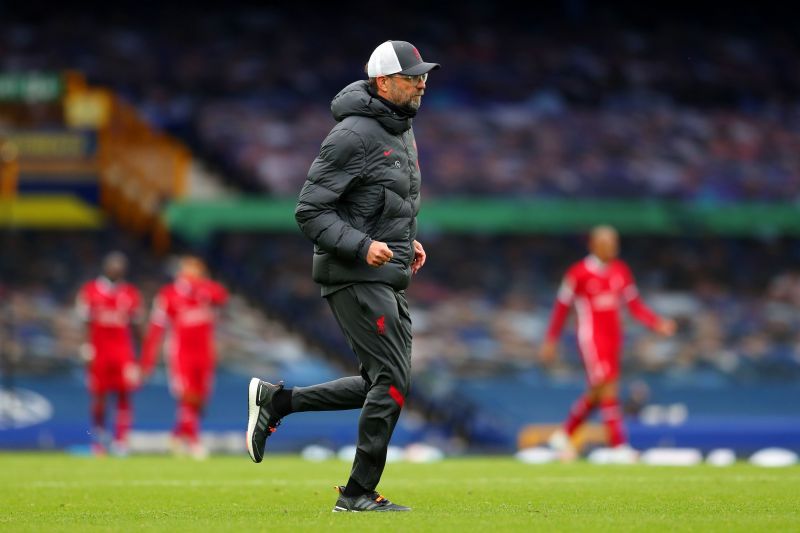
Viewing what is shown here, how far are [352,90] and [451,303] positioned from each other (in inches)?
671

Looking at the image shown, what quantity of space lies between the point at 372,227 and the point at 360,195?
183 millimetres

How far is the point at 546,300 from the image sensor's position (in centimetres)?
2450

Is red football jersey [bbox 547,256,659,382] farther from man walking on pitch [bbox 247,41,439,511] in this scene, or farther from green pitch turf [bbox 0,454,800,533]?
man walking on pitch [bbox 247,41,439,511]

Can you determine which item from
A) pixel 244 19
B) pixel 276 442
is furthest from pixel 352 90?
pixel 244 19

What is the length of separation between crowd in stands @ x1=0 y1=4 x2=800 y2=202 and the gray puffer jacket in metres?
16.5

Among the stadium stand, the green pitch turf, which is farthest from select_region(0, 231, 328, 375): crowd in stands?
the green pitch turf

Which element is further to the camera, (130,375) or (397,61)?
(130,375)

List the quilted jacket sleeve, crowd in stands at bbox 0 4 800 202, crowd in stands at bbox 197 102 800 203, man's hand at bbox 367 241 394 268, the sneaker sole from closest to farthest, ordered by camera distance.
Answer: man's hand at bbox 367 241 394 268 < the quilted jacket sleeve < the sneaker sole < crowd in stands at bbox 197 102 800 203 < crowd in stands at bbox 0 4 800 202

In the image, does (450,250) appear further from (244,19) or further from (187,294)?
(187,294)

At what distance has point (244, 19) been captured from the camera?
2717 cm

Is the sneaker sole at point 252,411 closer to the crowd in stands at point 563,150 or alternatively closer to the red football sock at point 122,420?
the red football sock at point 122,420

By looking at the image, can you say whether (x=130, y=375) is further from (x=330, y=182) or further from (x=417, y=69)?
(x=417, y=69)

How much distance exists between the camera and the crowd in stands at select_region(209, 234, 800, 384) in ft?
76.0

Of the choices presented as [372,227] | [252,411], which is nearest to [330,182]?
[372,227]
